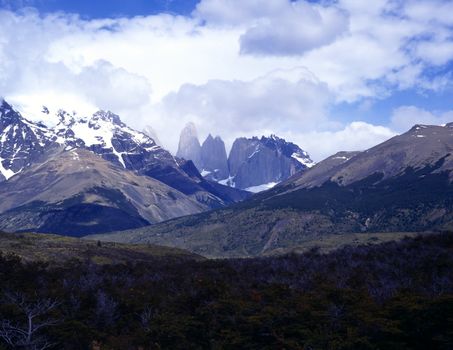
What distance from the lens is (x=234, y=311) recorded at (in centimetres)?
4666

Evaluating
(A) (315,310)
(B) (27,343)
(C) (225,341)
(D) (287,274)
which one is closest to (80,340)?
(B) (27,343)

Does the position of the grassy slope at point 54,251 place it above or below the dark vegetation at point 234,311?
above

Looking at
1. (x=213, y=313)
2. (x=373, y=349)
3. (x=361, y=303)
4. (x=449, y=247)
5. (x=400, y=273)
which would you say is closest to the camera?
(x=373, y=349)

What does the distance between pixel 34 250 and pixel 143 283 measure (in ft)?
120

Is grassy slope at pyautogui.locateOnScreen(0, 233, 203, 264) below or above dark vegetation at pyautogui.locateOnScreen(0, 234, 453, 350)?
above

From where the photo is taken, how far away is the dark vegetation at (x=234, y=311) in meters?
38.3

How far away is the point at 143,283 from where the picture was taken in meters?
68.1

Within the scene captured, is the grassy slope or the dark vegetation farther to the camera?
the grassy slope

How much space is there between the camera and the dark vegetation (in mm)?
38344

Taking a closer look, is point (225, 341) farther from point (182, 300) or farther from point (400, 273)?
point (400, 273)

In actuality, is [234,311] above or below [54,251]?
below

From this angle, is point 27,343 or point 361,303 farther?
point 361,303

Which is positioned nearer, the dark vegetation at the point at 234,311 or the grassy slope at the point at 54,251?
the dark vegetation at the point at 234,311

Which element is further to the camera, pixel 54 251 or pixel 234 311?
pixel 54 251
